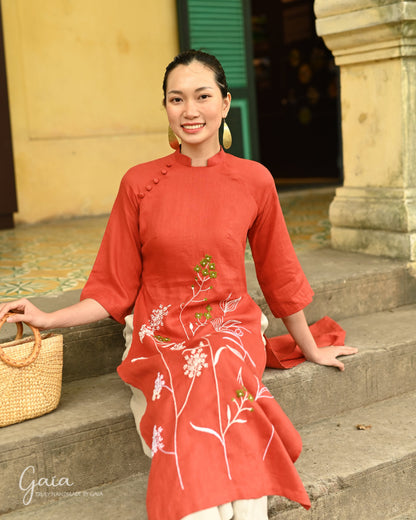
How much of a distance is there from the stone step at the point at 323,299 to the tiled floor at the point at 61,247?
1.14 ft

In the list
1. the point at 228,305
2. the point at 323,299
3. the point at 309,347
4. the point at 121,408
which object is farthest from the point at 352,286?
the point at 121,408

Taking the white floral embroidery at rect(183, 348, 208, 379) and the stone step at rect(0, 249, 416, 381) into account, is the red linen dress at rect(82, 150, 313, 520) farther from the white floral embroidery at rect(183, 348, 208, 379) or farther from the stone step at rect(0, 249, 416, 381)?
the stone step at rect(0, 249, 416, 381)

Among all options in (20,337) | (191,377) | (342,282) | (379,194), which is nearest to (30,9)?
(379,194)

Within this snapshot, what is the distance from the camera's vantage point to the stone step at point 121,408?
2066 millimetres

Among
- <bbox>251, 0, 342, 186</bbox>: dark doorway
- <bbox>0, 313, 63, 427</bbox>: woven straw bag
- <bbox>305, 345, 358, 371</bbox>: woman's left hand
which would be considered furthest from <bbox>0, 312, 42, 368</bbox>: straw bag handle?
<bbox>251, 0, 342, 186</bbox>: dark doorway

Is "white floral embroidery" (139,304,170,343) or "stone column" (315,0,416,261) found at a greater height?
"stone column" (315,0,416,261)

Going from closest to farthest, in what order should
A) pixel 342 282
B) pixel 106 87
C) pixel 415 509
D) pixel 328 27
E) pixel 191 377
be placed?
pixel 191 377
pixel 415 509
pixel 342 282
pixel 328 27
pixel 106 87

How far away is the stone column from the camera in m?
3.40

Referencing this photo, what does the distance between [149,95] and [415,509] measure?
14.6 feet

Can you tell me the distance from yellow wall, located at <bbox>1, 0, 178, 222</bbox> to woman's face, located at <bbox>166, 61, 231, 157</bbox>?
3666mm

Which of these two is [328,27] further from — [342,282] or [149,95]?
[149,95]

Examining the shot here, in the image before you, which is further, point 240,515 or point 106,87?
point 106,87

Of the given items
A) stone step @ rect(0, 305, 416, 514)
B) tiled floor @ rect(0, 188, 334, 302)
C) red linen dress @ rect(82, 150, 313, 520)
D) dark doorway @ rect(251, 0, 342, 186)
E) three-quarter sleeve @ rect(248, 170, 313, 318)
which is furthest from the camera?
dark doorway @ rect(251, 0, 342, 186)

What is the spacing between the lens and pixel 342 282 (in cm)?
314
